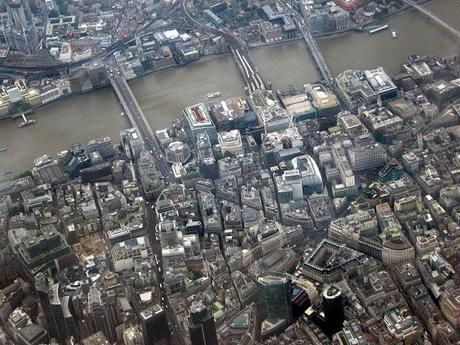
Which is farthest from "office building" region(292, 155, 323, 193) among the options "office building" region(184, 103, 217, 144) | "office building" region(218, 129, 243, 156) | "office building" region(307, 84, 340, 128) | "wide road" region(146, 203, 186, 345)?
"wide road" region(146, 203, 186, 345)

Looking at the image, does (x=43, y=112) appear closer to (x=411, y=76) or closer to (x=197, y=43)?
(x=197, y=43)

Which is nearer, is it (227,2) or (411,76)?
(411,76)

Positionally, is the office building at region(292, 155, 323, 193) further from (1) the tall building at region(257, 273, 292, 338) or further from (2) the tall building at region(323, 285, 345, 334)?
(2) the tall building at region(323, 285, 345, 334)

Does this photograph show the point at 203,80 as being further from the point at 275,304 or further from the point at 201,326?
the point at 201,326

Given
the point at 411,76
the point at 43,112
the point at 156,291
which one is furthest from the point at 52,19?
the point at 156,291

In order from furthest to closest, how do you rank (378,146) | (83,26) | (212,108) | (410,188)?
(83,26) < (212,108) < (378,146) < (410,188)

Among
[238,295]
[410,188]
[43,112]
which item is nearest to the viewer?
[238,295]
